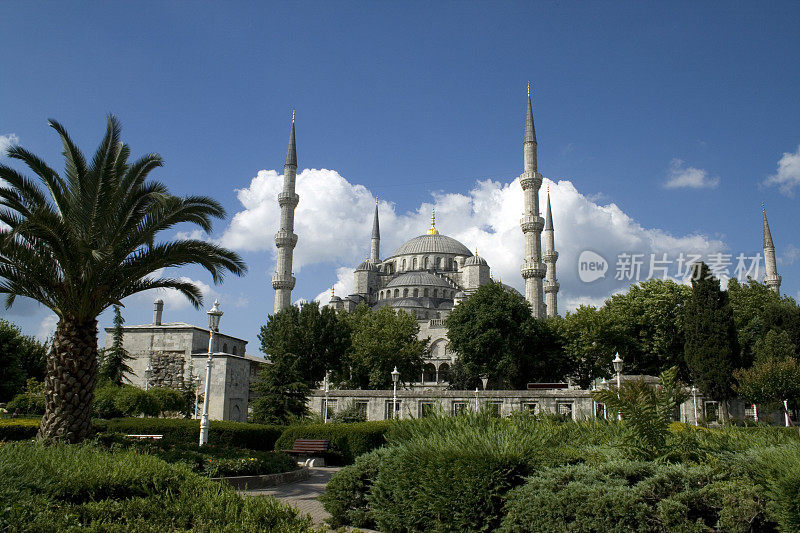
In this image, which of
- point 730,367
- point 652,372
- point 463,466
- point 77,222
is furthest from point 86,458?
point 652,372

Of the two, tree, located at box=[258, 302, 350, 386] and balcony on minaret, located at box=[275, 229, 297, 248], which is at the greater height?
balcony on minaret, located at box=[275, 229, 297, 248]

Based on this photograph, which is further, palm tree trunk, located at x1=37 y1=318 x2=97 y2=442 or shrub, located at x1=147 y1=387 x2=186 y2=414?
shrub, located at x1=147 y1=387 x2=186 y2=414

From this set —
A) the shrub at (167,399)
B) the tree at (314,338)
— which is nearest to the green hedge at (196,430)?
the shrub at (167,399)

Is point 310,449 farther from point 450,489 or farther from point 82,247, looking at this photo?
point 450,489

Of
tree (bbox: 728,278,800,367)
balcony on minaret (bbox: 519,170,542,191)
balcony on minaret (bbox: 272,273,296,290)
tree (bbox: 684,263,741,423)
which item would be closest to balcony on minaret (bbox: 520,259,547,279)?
balcony on minaret (bbox: 519,170,542,191)

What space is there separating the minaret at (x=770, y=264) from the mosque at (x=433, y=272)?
17.8 m

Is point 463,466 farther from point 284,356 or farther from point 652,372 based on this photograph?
point 652,372

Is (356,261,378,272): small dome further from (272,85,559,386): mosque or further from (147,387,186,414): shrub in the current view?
(147,387,186,414): shrub

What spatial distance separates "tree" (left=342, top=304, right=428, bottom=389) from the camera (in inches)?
1561

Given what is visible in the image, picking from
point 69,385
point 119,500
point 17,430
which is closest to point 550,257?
point 17,430

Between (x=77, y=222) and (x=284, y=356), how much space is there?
13040mm

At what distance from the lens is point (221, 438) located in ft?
56.2

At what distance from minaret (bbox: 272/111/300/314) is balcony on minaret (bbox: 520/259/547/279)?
19.2 metres

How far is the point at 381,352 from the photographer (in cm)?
4006
